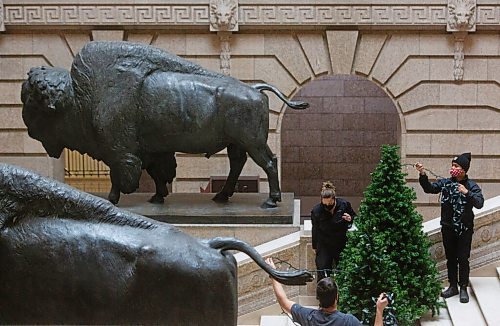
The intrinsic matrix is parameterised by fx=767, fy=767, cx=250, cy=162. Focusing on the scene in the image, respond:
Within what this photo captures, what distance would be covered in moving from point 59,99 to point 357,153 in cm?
853

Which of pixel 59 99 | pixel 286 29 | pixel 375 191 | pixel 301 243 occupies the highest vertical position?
pixel 286 29

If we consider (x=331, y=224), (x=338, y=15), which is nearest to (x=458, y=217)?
(x=331, y=224)

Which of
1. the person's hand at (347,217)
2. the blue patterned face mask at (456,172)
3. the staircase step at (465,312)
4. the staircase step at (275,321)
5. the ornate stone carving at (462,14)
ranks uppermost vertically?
the ornate stone carving at (462,14)

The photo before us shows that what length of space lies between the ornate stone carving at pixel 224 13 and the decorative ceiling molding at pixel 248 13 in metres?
0.09

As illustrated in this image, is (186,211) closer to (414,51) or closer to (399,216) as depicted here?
(399,216)

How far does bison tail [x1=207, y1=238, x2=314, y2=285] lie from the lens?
151 inches

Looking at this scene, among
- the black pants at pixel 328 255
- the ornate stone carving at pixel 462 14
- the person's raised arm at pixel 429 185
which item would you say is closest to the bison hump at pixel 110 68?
the black pants at pixel 328 255

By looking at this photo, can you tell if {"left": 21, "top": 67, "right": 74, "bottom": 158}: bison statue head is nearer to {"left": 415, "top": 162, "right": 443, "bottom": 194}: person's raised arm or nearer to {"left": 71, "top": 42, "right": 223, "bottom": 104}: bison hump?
{"left": 71, "top": 42, "right": 223, "bottom": 104}: bison hump

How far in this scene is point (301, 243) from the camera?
8.93m

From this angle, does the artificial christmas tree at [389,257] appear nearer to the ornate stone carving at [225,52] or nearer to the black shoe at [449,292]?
the black shoe at [449,292]

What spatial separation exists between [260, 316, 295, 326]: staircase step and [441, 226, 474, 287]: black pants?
5.99 ft

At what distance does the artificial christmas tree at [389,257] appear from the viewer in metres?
7.64

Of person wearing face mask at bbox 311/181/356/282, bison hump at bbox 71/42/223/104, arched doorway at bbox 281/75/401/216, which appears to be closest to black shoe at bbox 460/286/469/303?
person wearing face mask at bbox 311/181/356/282

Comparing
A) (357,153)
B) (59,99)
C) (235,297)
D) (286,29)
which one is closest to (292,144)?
(357,153)
